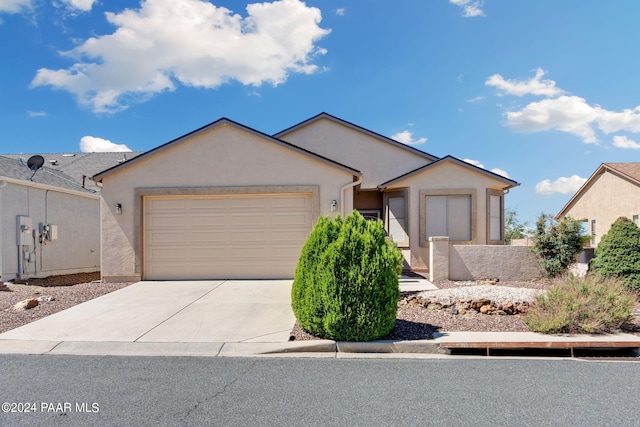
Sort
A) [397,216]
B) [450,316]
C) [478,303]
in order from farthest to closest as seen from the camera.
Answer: [397,216] < [478,303] < [450,316]

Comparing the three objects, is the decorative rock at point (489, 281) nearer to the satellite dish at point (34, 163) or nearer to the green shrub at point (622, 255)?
the green shrub at point (622, 255)

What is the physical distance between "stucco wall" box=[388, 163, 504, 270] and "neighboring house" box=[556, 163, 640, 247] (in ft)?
29.9

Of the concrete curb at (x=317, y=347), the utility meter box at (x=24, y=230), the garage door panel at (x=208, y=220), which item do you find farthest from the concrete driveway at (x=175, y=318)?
the utility meter box at (x=24, y=230)

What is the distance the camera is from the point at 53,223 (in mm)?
14445

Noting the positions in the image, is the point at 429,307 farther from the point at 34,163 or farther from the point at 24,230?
the point at 34,163

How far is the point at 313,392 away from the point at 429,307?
4411mm

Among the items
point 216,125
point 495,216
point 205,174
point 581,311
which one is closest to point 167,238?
point 205,174

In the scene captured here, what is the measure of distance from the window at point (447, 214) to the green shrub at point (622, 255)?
4386 millimetres

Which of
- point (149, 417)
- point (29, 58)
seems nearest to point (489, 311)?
point (149, 417)

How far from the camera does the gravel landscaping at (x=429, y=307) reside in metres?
6.83

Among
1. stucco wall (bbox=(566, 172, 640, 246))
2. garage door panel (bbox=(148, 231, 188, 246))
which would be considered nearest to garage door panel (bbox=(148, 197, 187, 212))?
garage door panel (bbox=(148, 231, 188, 246))

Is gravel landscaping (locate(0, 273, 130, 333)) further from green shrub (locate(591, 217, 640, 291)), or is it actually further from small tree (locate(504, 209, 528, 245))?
small tree (locate(504, 209, 528, 245))

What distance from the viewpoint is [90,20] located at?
12.1m

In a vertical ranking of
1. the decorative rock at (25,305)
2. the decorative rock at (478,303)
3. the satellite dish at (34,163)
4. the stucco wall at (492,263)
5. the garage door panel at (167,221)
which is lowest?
the decorative rock at (25,305)
